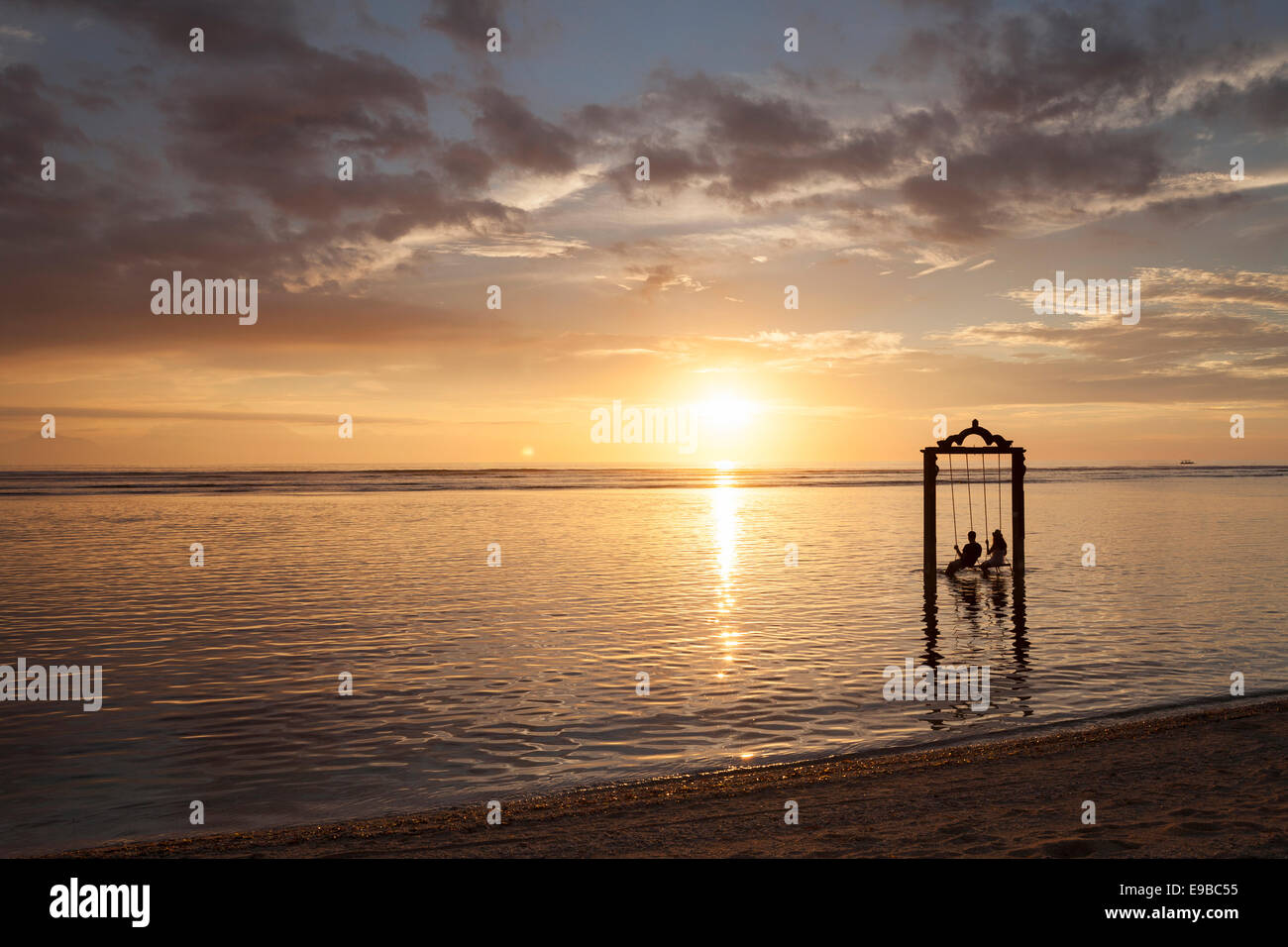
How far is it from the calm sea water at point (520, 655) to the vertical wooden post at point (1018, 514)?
0.68 m

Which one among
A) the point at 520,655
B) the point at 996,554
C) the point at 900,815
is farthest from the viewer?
the point at 996,554

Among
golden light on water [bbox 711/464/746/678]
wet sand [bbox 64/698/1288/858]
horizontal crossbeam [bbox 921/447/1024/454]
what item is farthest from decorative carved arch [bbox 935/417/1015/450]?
wet sand [bbox 64/698/1288/858]

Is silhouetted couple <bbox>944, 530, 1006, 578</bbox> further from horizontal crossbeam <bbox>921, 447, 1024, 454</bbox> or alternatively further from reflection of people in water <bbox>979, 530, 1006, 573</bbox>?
horizontal crossbeam <bbox>921, 447, 1024, 454</bbox>

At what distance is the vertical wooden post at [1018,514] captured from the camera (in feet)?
79.8

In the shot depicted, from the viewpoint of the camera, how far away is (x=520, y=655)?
1560cm

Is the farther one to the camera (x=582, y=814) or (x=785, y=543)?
(x=785, y=543)

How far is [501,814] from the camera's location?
8141mm

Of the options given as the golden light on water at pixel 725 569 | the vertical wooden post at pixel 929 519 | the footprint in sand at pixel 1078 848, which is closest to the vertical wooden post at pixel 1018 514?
the vertical wooden post at pixel 929 519

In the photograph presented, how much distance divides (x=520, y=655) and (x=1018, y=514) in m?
16.6

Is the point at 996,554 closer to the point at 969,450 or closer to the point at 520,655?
the point at 969,450

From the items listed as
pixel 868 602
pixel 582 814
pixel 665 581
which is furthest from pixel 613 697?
pixel 665 581

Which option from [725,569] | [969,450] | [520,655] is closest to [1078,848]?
[520,655]
